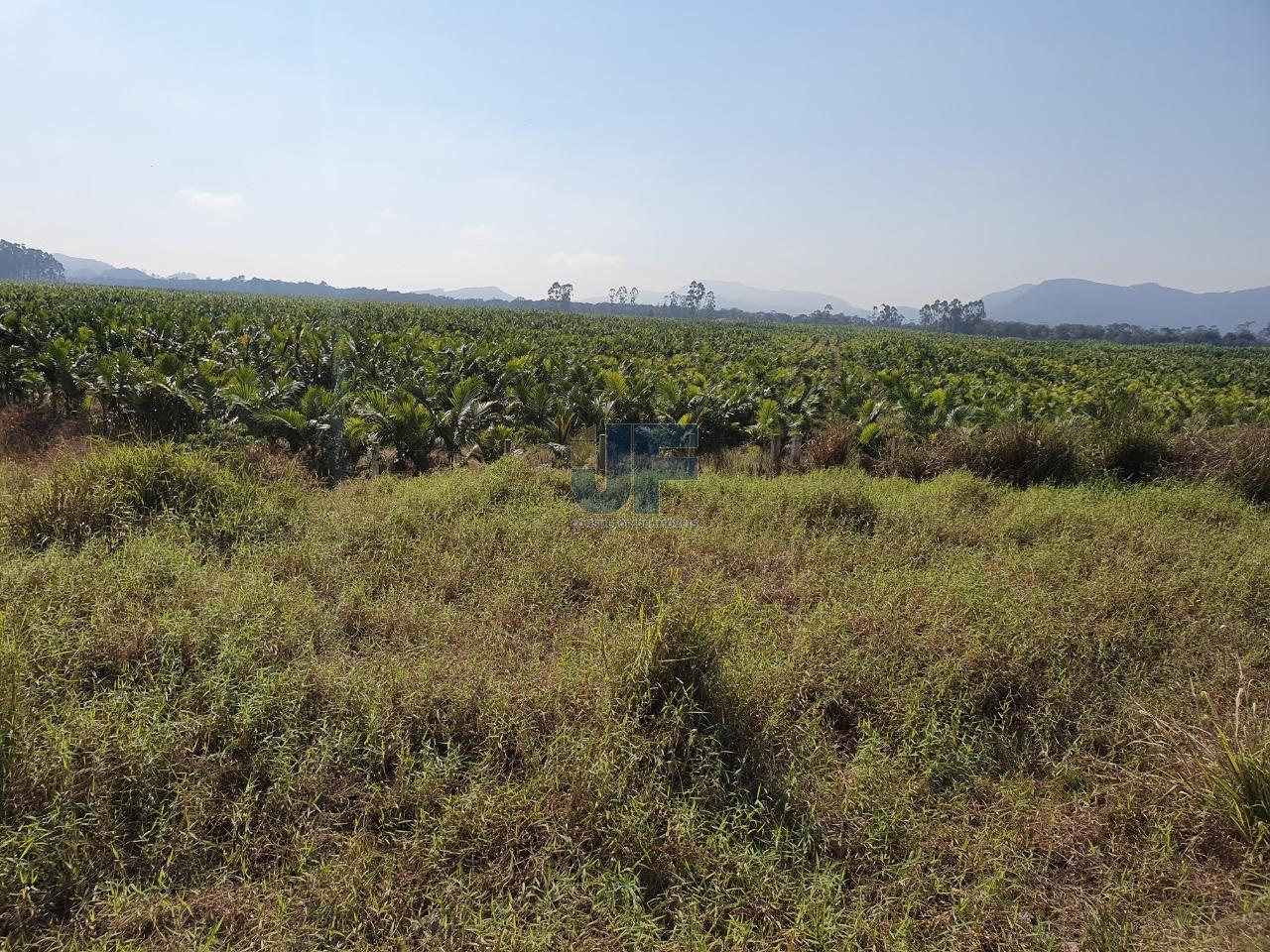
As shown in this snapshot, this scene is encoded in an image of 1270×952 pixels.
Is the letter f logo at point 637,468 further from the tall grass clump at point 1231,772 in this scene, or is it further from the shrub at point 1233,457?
the shrub at point 1233,457

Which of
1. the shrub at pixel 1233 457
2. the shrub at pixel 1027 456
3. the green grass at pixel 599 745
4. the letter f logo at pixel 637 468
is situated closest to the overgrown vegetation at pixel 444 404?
the shrub at pixel 1027 456

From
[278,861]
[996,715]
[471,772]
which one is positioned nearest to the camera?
[278,861]

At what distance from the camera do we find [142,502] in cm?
517

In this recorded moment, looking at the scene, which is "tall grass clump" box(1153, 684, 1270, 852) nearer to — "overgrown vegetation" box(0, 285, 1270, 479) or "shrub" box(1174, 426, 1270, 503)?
"overgrown vegetation" box(0, 285, 1270, 479)

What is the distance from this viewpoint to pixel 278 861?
2.54 m

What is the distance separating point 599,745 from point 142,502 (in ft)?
15.2

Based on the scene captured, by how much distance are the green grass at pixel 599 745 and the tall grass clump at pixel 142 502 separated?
0.05 m

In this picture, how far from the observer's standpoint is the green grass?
2.39m

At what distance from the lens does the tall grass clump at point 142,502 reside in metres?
4.71

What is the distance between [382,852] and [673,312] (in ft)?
496

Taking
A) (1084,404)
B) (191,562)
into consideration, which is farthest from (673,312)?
(191,562)

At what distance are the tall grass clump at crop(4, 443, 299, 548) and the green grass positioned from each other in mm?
46

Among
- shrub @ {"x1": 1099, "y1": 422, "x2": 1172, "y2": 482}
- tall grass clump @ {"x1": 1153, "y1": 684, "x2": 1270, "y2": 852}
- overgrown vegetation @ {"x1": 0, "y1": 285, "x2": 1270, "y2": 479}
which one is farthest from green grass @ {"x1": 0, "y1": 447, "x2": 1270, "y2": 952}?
shrub @ {"x1": 1099, "y1": 422, "x2": 1172, "y2": 482}

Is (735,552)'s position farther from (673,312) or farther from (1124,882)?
(673,312)
